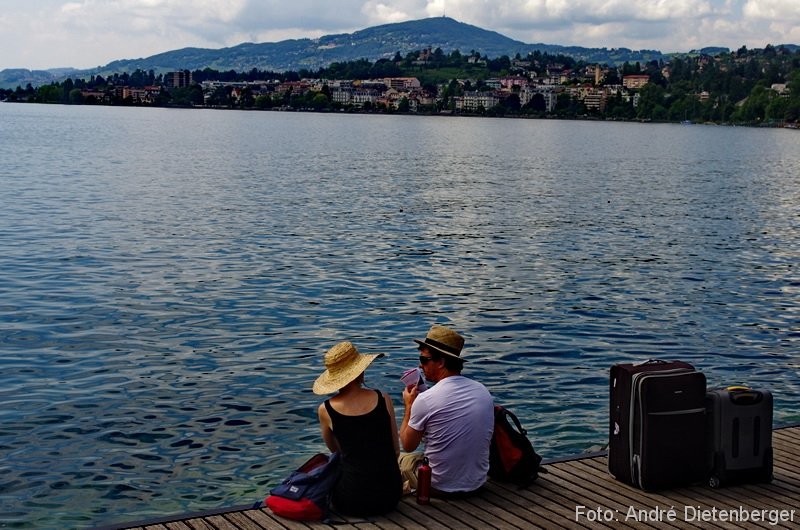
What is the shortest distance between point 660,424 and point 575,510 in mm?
1180

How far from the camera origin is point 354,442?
874 centimetres

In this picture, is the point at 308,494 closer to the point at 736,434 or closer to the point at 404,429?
the point at 404,429

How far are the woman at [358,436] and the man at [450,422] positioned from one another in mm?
474

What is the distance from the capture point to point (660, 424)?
31.6 ft

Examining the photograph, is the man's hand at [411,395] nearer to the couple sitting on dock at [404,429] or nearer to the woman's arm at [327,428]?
the couple sitting on dock at [404,429]

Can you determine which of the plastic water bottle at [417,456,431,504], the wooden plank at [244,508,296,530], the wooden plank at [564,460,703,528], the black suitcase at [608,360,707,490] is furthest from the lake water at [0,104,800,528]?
the black suitcase at [608,360,707,490]

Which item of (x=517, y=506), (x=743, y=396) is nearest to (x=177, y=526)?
(x=517, y=506)

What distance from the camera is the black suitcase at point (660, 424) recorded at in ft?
31.6

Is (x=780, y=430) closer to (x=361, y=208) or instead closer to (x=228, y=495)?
(x=228, y=495)

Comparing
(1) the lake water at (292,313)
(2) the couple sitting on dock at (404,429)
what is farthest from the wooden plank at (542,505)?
(1) the lake water at (292,313)

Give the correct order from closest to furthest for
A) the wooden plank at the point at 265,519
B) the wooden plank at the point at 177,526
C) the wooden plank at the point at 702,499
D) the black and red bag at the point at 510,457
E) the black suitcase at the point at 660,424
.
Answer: the wooden plank at the point at 177,526 < the wooden plank at the point at 265,519 < the wooden plank at the point at 702,499 < the black suitcase at the point at 660,424 < the black and red bag at the point at 510,457

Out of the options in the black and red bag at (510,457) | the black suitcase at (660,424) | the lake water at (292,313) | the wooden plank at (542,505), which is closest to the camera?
the wooden plank at (542,505)

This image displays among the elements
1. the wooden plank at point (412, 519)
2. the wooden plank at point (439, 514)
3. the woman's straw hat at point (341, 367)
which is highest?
the woman's straw hat at point (341, 367)

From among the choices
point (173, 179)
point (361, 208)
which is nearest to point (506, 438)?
point (361, 208)
